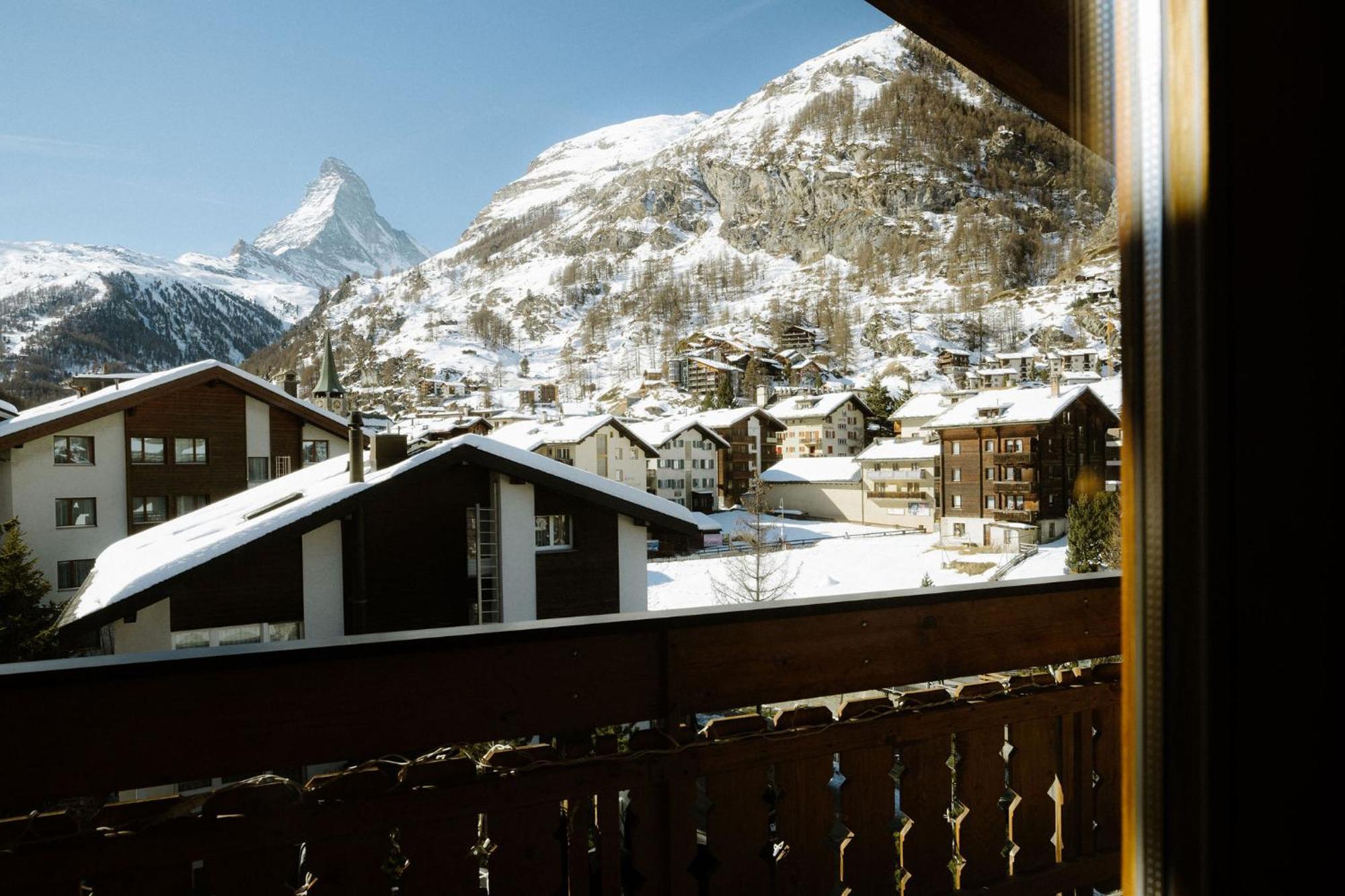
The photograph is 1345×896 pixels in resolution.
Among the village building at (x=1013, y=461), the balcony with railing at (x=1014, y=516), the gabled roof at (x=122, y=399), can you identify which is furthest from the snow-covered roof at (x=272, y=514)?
the balcony with railing at (x=1014, y=516)

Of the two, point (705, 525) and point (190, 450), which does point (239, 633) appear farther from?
point (190, 450)

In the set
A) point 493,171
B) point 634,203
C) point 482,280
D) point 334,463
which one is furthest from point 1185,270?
point 634,203

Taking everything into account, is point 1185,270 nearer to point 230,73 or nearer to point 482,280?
point 230,73

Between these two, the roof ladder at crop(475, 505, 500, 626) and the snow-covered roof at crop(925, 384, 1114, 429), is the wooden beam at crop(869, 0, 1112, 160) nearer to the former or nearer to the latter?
the roof ladder at crop(475, 505, 500, 626)

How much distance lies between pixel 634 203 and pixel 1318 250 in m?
109

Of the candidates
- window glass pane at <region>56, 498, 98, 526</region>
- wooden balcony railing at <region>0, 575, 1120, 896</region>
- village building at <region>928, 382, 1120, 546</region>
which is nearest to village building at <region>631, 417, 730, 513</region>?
village building at <region>928, 382, 1120, 546</region>

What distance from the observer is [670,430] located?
25.4m

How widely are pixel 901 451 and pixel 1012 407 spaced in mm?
6467

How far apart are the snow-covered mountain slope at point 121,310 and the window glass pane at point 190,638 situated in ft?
7.16

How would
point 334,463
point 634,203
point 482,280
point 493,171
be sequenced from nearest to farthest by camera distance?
point 493,171 < point 334,463 < point 482,280 < point 634,203

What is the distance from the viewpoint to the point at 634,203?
10419 cm

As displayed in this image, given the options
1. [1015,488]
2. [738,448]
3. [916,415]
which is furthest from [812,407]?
[1015,488]

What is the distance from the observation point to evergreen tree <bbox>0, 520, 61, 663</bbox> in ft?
25.9

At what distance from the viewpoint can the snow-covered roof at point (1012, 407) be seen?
54.1 feet
